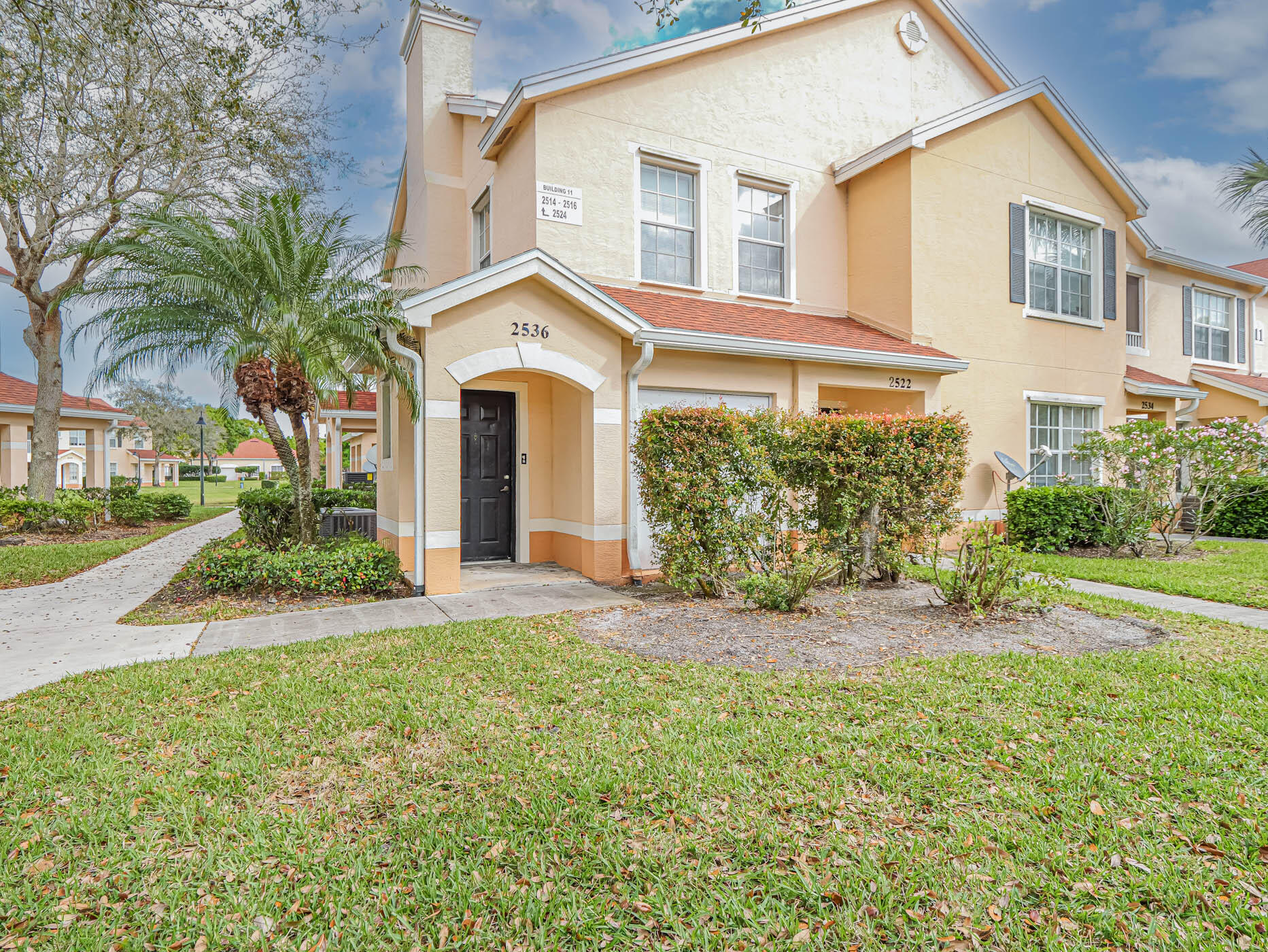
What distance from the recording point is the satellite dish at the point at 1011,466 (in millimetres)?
11859

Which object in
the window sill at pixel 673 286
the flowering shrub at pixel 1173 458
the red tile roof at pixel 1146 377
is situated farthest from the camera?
the red tile roof at pixel 1146 377

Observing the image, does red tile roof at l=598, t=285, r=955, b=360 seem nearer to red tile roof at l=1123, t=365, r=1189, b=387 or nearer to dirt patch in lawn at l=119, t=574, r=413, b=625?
dirt patch in lawn at l=119, t=574, r=413, b=625

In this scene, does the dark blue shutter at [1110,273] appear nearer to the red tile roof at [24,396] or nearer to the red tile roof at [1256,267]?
the red tile roof at [1256,267]

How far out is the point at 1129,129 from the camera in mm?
17969

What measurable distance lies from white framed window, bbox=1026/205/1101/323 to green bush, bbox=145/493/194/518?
73.9ft

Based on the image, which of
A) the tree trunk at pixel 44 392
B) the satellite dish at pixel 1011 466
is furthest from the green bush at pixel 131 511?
the satellite dish at pixel 1011 466

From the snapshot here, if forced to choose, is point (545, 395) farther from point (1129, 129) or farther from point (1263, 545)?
point (1129, 129)

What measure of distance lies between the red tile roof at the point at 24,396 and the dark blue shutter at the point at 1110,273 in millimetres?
25129

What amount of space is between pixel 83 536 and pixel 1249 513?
24759 millimetres

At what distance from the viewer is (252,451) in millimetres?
94312

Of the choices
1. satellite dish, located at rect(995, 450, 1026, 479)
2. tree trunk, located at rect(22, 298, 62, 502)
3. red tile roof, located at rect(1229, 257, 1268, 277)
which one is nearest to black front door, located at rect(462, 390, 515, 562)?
satellite dish, located at rect(995, 450, 1026, 479)

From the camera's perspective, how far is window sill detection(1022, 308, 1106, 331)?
12523 mm

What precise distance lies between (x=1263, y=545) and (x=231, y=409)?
1685cm

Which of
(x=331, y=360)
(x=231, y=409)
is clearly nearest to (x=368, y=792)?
(x=331, y=360)
